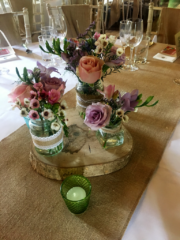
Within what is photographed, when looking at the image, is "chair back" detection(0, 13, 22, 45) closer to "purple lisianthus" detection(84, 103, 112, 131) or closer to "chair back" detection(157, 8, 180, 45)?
"chair back" detection(157, 8, 180, 45)

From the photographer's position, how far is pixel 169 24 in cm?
173

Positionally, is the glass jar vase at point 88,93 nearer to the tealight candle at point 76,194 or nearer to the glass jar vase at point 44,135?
the glass jar vase at point 44,135

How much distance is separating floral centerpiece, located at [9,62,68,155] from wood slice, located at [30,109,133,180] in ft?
0.18

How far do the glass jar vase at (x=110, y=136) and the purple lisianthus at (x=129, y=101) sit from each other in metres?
0.08

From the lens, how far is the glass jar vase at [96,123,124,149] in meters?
0.64

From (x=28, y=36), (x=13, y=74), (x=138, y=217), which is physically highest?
(x=28, y=36)

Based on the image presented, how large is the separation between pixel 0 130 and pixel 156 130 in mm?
654

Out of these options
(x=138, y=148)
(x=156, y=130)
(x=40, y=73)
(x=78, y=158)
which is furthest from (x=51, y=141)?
(x=156, y=130)

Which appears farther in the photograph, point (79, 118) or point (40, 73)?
point (79, 118)

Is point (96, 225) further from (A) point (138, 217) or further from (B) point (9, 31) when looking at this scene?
(B) point (9, 31)

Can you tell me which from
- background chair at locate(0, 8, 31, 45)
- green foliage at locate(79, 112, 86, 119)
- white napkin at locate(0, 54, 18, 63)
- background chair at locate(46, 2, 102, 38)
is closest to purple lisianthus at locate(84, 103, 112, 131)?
green foliage at locate(79, 112, 86, 119)

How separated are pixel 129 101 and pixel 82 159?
0.24 metres

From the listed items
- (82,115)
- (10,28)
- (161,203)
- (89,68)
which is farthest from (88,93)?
(10,28)

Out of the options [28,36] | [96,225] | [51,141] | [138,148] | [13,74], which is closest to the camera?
[96,225]
